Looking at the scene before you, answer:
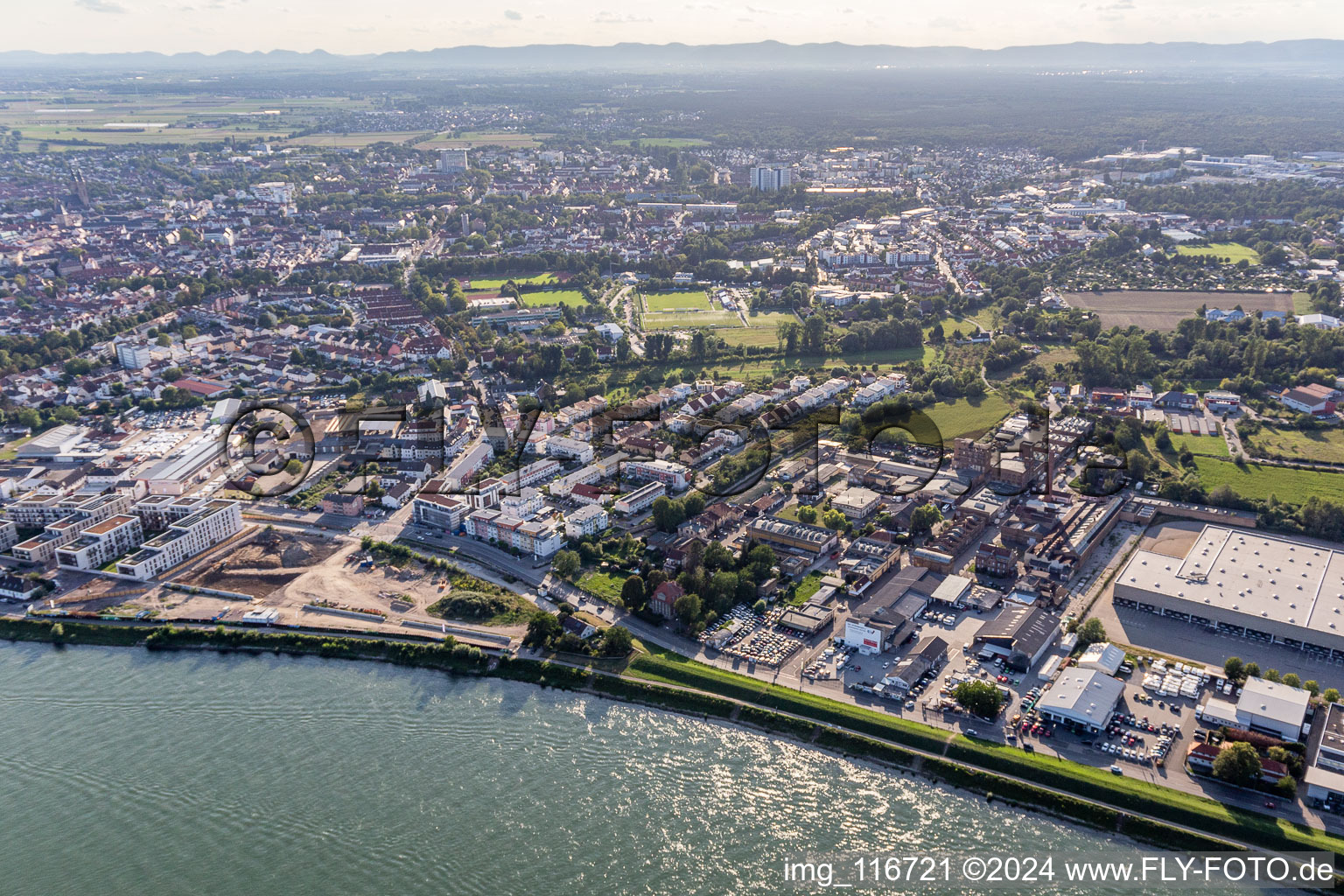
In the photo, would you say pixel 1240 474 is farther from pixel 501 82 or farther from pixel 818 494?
pixel 501 82

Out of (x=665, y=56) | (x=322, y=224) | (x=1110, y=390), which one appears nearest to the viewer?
(x=1110, y=390)

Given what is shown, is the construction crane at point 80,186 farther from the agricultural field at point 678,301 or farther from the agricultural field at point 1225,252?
the agricultural field at point 1225,252

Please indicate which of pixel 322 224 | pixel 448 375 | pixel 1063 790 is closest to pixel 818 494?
pixel 1063 790

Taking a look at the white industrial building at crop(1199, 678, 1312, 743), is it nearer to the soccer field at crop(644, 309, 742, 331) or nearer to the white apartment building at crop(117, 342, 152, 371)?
the soccer field at crop(644, 309, 742, 331)

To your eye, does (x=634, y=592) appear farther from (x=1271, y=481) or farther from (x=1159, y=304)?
(x=1159, y=304)

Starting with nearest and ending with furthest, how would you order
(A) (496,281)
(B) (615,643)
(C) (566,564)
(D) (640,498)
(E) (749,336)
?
(B) (615,643) < (C) (566,564) < (D) (640,498) < (E) (749,336) < (A) (496,281)

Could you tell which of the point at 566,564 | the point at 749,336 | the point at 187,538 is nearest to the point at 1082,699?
the point at 566,564
